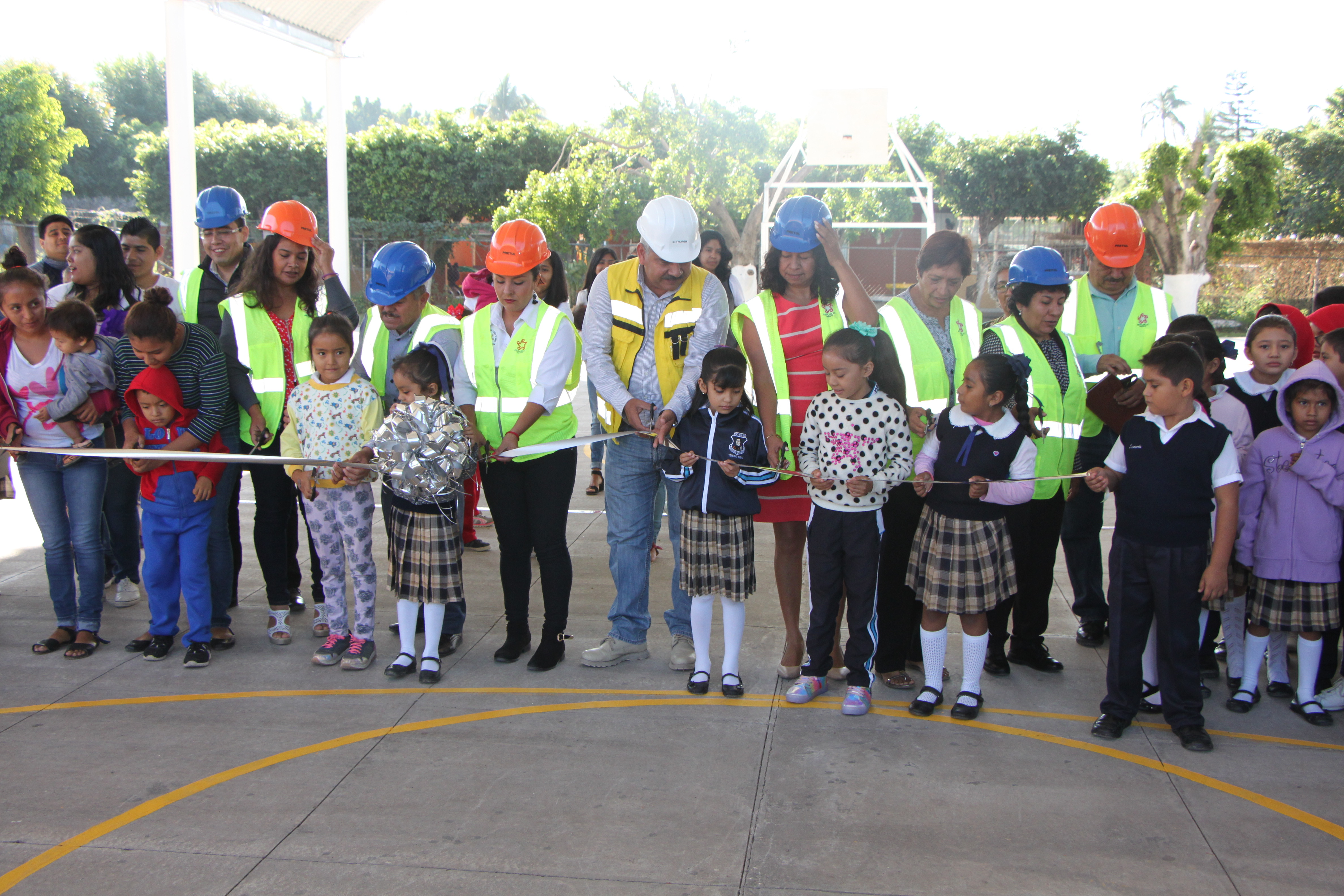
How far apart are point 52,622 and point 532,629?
2506mm

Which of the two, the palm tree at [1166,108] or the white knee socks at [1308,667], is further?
the palm tree at [1166,108]

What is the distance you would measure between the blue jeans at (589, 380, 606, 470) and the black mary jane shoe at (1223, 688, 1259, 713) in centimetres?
296

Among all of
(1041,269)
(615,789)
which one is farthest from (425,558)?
(1041,269)

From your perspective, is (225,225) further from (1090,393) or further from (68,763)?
(1090,393)

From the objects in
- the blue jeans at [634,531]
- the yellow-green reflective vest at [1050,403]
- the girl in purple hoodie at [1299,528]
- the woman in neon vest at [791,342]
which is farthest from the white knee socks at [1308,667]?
the blue jeans at [634,531]

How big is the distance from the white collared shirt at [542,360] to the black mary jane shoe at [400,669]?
3.85ft

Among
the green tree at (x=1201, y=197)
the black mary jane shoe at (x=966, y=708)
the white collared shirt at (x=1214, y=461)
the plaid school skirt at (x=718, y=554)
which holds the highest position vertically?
the green tree at (x=1201, y=197)

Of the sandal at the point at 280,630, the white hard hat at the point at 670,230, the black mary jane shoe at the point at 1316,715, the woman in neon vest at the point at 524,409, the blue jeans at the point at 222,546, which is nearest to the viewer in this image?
the black mary jane shoe at the point at 1316,715

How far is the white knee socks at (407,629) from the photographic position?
4555 millimetres

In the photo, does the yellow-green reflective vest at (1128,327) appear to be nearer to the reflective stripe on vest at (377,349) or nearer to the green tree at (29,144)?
the reflective stripe on vest at (377,349)

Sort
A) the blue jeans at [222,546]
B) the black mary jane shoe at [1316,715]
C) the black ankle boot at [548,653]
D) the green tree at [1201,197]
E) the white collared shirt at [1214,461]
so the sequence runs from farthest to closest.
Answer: the green tree at [1201,197], the blue jeans at [222,546], the black ankle boot at [548,653], the black mary jane shoe at [1316,715], the white collared shirt at [1214,461]

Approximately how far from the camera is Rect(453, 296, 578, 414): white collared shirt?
452cm

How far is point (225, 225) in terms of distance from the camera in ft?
16.8

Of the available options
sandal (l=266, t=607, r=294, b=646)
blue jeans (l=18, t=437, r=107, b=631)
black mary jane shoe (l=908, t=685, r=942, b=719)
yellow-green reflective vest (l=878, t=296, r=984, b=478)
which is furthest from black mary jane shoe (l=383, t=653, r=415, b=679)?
yellow-green reflective vest (l=878, t=296, r=984, b=478)
